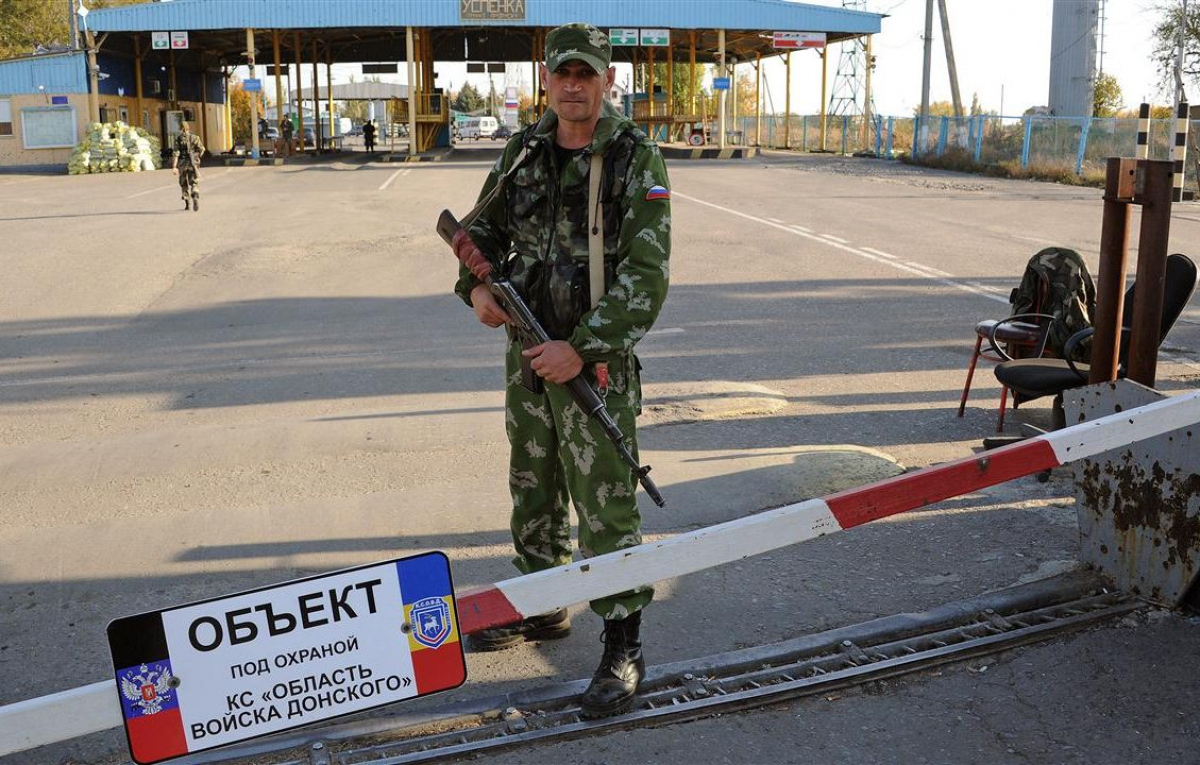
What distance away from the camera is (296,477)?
5695mm

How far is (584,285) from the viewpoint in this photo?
340 cm

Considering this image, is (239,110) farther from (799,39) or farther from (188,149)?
(188,149)

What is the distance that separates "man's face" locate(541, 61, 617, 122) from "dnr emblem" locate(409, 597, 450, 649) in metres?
1.43

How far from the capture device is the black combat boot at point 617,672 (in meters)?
3.33

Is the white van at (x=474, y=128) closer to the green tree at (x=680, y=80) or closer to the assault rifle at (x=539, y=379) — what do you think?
the green tree at (x=680, y=80)

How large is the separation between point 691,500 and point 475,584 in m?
1.27

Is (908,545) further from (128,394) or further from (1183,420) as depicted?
(128,394)

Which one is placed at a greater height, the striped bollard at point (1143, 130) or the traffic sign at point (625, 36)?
the traffic sign at point (625, 36)

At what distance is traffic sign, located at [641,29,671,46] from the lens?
143 ft

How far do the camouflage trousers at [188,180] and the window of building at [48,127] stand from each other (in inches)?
950

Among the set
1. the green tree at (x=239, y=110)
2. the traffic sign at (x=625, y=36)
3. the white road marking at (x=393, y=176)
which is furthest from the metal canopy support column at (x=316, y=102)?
the green tree at (x=239, y=110)

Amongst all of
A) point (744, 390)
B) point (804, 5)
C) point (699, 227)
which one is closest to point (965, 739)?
point (744, 390)

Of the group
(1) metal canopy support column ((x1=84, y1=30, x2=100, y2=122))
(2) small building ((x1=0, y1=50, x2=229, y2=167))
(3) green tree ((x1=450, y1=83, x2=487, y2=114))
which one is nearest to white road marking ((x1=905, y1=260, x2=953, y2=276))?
(2) small building ((x1=0, y1=50, x2=229, y2=167))

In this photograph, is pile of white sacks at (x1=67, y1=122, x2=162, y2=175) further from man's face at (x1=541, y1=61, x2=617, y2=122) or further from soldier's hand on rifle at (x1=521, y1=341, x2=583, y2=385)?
soldier's hand on rifle at (x1=521, y1=341, x2=583, y2=385)
